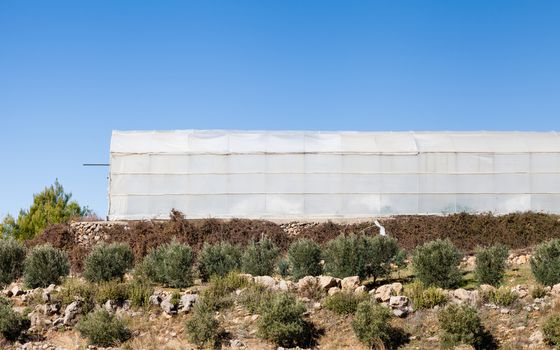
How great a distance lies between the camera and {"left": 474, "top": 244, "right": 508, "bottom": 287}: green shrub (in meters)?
20.3

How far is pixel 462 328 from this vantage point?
16.7m

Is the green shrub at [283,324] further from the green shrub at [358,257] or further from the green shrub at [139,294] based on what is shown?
the green shrub at [358,257]

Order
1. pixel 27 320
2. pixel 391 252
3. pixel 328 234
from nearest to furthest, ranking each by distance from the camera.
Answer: pixel 27 320 < pixel 391 252 < pixel 328 234

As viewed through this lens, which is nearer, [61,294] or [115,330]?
[115,330]

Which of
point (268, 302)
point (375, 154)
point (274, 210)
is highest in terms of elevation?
point (375, 154)

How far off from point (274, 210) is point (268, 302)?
786 inches

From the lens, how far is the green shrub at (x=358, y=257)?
21469 millimetres

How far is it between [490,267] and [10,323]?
12177 mm

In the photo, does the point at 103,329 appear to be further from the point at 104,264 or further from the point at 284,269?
the point at 284,269

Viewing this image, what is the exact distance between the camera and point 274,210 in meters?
38.0

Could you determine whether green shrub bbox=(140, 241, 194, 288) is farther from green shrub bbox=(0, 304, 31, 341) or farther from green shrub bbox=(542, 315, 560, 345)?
green shrub bbox=(542, 315, 560, 345)

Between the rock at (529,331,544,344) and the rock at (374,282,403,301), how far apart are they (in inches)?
134

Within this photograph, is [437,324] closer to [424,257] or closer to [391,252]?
[424,257]

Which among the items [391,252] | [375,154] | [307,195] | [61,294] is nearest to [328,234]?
[307,195]
